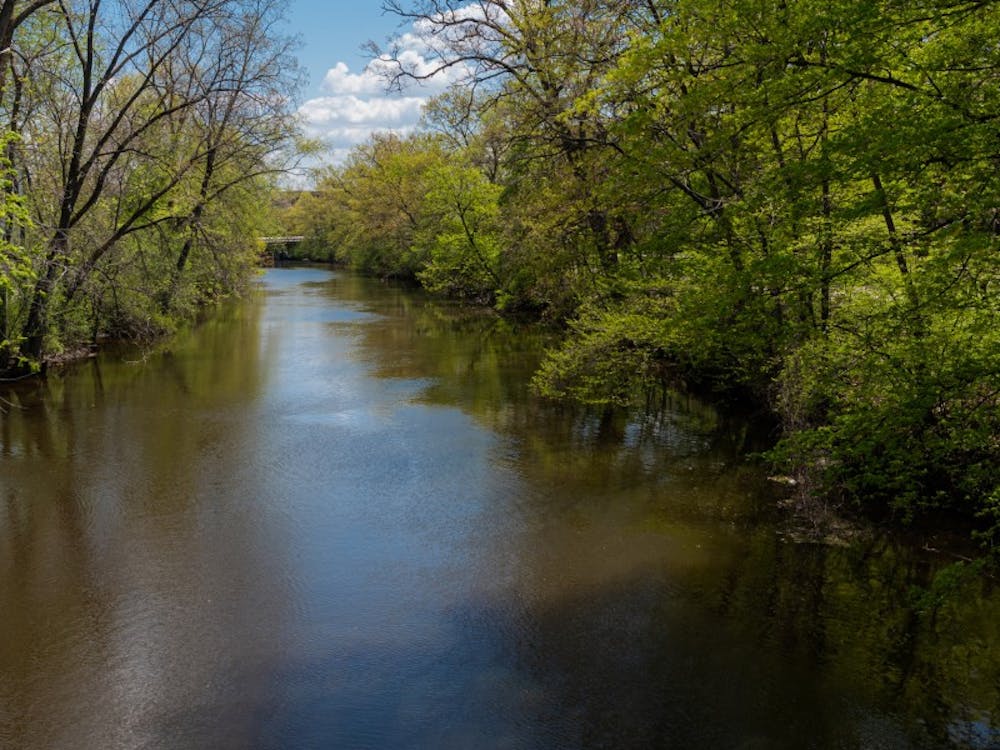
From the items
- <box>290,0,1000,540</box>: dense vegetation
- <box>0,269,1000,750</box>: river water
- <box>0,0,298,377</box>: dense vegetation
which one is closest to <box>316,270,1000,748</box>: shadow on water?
<box>0,269,1000,750</box>: river water

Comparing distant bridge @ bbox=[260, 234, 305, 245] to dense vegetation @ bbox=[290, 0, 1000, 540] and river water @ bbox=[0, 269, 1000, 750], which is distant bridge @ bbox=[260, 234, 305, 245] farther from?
river water @ bbox=[0, 269, 1000, 750]

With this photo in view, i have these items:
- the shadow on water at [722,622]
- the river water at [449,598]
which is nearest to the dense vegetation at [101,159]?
the river water at [449,598]

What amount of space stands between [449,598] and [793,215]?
5544mm

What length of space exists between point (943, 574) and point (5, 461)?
41.4 feet

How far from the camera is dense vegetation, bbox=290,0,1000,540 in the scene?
5973mm

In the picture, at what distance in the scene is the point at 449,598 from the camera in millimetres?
7691

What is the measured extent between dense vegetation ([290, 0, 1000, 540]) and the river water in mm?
1386

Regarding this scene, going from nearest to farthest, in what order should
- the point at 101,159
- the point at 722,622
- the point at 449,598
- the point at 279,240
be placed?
the point at 722,622
the point at 449,598
the point at 101,159
the point at 279,240

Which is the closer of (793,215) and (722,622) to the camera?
(722,622)

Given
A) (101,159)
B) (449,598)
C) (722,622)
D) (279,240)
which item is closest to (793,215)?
(722,622)

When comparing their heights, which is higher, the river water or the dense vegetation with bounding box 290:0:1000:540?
the dense vegetation with bounding box 290:0:1000:540

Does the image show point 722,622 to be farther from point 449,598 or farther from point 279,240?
point 279,240

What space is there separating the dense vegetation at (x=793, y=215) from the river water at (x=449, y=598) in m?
1.39

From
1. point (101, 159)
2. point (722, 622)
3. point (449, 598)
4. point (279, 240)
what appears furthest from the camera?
point (279, 240)
